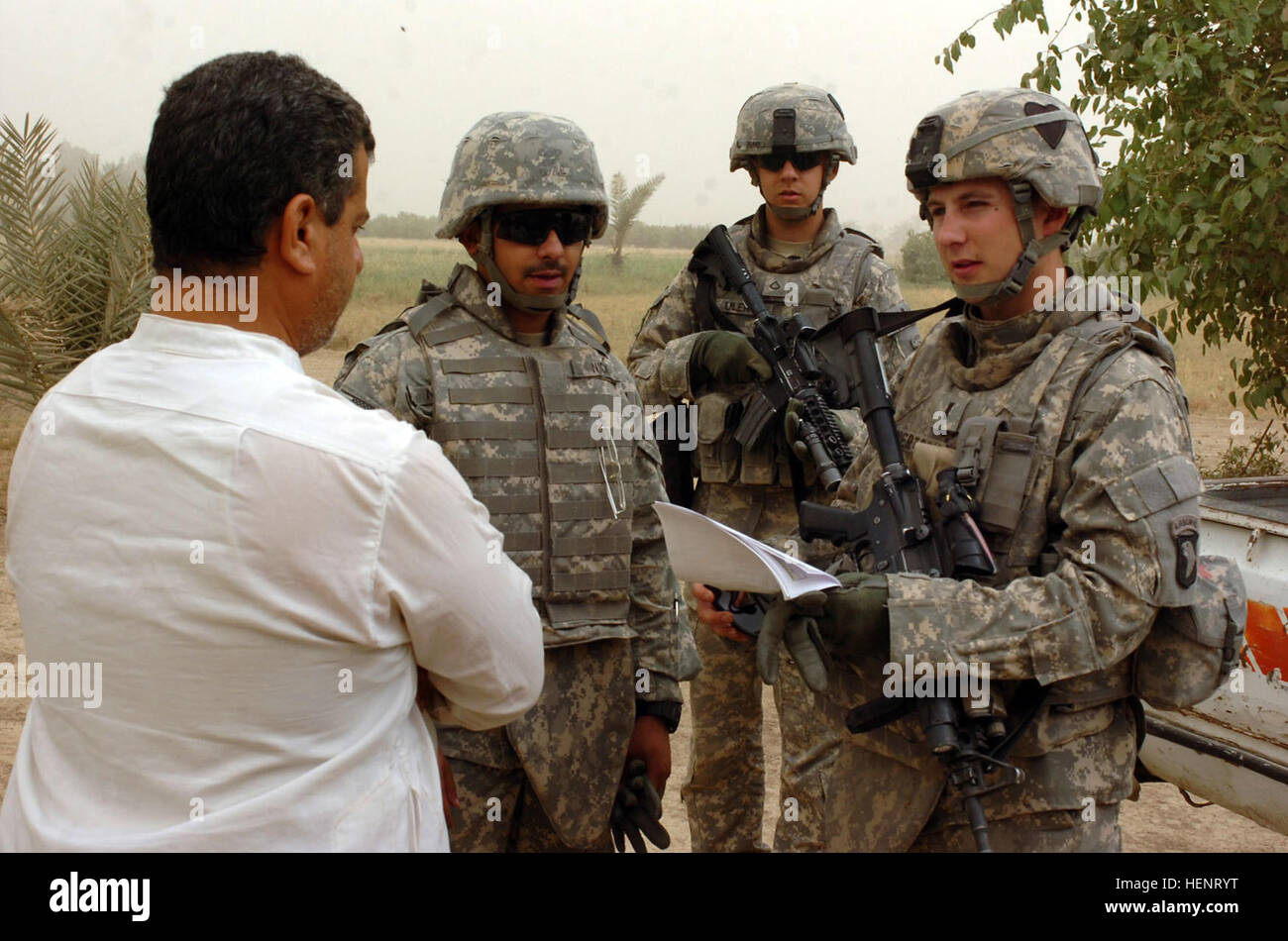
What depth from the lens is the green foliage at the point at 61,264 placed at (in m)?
8.42

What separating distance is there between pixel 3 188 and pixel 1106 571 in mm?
8367

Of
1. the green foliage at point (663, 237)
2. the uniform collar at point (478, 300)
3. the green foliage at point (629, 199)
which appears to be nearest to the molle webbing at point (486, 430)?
the uniform collar at point (478, 300)

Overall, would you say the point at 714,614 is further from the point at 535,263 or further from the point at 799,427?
the point at 799,427

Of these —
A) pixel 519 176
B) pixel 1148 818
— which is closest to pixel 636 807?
pixel 519 176

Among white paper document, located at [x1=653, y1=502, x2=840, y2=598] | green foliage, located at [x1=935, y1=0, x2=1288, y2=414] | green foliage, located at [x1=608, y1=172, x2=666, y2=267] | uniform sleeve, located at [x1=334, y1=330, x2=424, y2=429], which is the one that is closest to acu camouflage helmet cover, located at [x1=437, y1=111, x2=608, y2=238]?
uniform sleeve, located at [x1=334, y1=330, x2=424, y2=429]

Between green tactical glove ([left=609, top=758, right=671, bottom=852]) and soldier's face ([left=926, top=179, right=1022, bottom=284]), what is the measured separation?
1.35m

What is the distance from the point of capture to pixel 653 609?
9.71 feet

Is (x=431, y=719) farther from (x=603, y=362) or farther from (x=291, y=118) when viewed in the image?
(x=603, y=362)

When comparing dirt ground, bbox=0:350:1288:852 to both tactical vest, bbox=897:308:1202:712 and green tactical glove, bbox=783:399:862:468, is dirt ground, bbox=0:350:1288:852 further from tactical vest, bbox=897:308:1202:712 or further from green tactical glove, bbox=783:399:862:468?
tactical vest, bbox=897:308:1202:712

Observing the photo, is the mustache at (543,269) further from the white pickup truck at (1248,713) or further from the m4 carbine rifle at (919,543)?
the white pickup truck at (1248,713)

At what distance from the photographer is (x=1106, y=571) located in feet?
7.22

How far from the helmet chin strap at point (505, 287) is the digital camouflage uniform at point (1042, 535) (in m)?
0.87

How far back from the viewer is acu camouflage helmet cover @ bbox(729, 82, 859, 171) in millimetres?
4410

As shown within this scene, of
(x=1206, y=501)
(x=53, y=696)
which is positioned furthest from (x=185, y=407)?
(x=1206, y=501)
